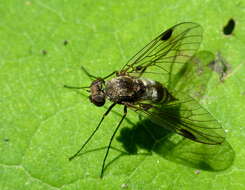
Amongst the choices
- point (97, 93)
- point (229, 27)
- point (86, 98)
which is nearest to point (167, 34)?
point (229, 27)

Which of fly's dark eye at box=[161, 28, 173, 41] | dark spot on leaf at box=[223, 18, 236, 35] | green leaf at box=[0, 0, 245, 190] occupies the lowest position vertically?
green leaf at box=[0, 0, 245, 190]

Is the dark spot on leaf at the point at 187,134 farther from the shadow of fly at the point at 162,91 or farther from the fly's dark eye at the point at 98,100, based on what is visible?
the fly's dark eye at the point at 98,100

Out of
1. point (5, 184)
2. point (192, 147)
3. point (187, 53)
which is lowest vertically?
point (5, 184)

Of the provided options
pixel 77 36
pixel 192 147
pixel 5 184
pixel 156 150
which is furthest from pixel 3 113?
pixel 192 147

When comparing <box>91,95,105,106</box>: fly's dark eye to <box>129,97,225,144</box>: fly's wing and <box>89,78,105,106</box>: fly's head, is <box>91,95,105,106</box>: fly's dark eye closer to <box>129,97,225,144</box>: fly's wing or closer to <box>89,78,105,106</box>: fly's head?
<box>89,78,105,106</box>: fly's head

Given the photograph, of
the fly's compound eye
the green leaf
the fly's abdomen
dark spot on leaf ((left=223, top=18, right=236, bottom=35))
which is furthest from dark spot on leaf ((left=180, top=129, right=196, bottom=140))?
dark spot on leaf ((left=223, top=18, right=236, bottom=35))

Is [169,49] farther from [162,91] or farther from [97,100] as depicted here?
[97,100]

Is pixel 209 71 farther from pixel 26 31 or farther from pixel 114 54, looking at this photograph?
pixel 26 31
